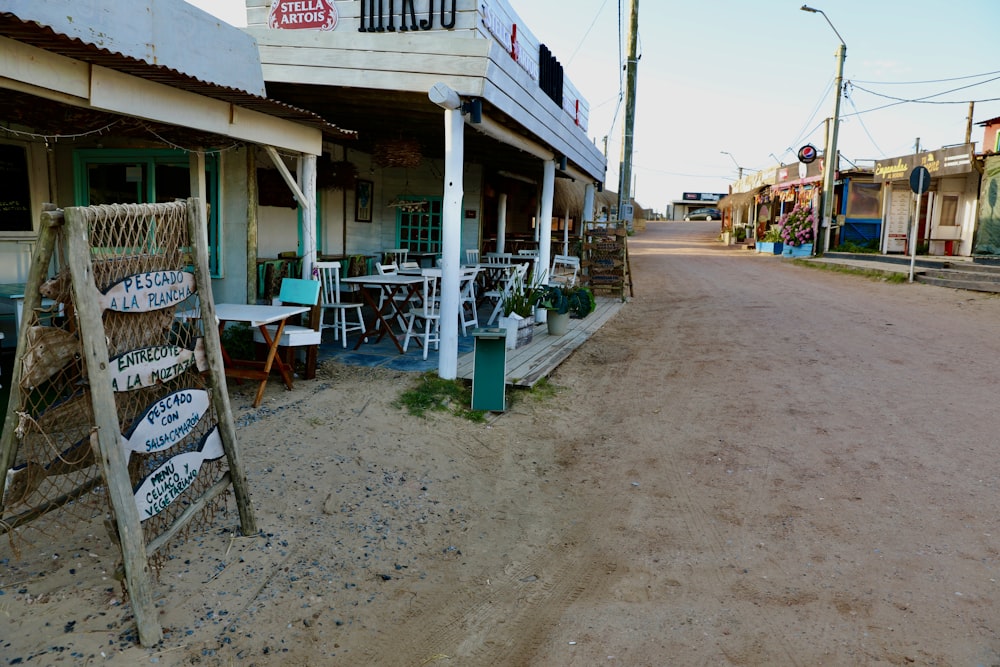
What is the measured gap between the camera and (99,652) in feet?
8.57

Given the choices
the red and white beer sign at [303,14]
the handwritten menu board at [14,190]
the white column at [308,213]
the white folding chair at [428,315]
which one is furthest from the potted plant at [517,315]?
the handwritten menu board at [14,190]

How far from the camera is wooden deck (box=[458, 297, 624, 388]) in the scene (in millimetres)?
6773

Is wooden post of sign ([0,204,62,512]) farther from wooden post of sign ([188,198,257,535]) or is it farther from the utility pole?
the utility pole

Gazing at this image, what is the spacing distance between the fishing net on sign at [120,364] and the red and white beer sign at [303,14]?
20.3 ft

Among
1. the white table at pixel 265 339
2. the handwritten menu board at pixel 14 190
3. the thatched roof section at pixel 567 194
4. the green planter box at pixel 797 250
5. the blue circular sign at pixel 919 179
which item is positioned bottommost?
the white table at pixel 265 339

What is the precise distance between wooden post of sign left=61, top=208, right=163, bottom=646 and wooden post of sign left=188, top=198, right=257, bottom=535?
0.57 metres

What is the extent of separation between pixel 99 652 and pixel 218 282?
5.26 metres

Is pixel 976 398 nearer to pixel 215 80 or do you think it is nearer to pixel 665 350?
pixel 665 350

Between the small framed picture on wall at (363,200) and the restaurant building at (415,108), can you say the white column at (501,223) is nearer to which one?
the restaurant building at (415,108)

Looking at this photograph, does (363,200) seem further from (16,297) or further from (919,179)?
(919,179)

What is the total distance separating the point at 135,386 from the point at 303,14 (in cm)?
701

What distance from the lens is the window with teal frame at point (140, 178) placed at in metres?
7.27

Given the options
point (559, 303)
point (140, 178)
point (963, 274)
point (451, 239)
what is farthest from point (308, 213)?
point (963, 274)

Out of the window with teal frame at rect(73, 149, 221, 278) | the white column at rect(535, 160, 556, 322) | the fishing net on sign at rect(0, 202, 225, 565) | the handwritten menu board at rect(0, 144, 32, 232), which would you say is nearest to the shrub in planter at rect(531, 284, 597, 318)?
the white column at rect(535, 160, 556, 322)
